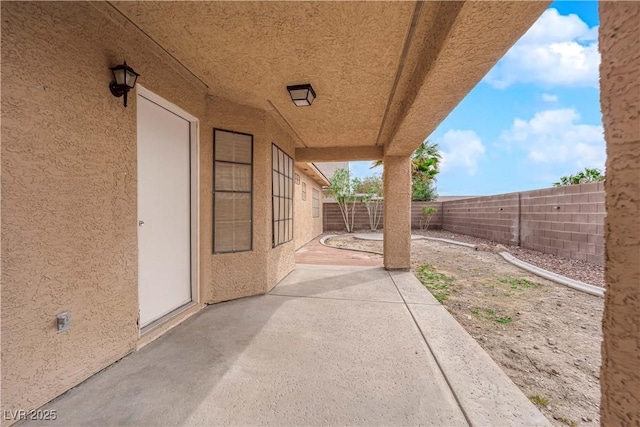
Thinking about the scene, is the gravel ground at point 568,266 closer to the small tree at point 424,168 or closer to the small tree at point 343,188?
the small tree at point 343,188

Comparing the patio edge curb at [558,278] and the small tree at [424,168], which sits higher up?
the small tree at [424,168]

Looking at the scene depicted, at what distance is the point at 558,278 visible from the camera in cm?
471

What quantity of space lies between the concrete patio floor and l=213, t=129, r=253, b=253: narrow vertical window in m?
0.98

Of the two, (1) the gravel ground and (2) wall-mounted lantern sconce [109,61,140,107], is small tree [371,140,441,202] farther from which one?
(2) wall-mounted lantern sconce [109,61,140,107]

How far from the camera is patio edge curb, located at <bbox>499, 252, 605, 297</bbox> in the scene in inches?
159

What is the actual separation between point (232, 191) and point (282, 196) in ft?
4.38

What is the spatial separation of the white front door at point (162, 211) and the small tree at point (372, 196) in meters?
12.2

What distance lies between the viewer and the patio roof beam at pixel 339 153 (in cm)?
586

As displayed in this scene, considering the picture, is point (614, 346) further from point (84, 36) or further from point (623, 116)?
point (84, 36)

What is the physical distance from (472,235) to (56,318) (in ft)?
43.1

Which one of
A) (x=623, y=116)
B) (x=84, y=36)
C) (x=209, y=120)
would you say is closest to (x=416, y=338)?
(x=623, y=116)

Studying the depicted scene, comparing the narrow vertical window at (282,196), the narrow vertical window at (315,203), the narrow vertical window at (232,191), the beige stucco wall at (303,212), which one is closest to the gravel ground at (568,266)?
the narrow vertical window at (282,196)

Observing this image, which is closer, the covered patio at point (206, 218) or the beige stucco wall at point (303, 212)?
the covered patio at point (206, 218)

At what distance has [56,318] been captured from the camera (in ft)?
5.97
